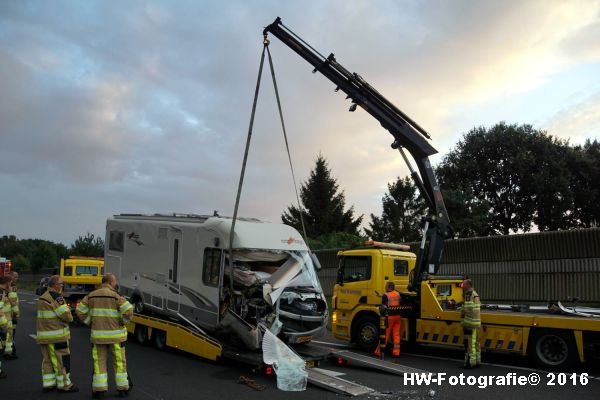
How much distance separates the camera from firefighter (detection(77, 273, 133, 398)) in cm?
717

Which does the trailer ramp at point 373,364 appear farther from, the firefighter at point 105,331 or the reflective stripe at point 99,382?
the reflective stripe at point 99,382

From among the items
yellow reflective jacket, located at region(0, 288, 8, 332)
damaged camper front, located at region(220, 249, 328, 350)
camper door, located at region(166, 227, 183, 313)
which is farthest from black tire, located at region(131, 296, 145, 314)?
yellow reflective jacket, located at region(0, 288, 8, 332)

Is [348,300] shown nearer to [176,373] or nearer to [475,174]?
[176,373]

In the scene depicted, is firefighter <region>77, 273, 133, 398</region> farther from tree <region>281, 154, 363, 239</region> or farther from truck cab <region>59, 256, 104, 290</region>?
tree <region>281, 154, 363, 239</region>

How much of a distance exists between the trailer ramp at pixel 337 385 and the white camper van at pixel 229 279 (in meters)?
1.36

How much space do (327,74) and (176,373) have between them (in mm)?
7944

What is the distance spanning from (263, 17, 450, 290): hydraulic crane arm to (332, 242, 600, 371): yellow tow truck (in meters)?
0.90

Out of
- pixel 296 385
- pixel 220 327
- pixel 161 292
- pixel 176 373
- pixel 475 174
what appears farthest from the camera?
pixel 475 174

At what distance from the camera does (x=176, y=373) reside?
927 centimetres

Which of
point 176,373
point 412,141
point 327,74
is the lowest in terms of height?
point 176,373

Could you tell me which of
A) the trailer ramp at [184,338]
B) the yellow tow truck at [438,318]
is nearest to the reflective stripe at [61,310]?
the trailer ramp at [184,338]

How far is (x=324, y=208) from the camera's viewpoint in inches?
1670

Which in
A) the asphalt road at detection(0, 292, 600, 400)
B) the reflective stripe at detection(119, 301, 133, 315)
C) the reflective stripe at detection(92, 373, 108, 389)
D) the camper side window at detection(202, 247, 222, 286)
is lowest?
the asphalt road at detection(0, 292, 600, 400)

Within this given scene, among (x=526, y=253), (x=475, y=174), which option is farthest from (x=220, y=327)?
(x=475, y=174)
